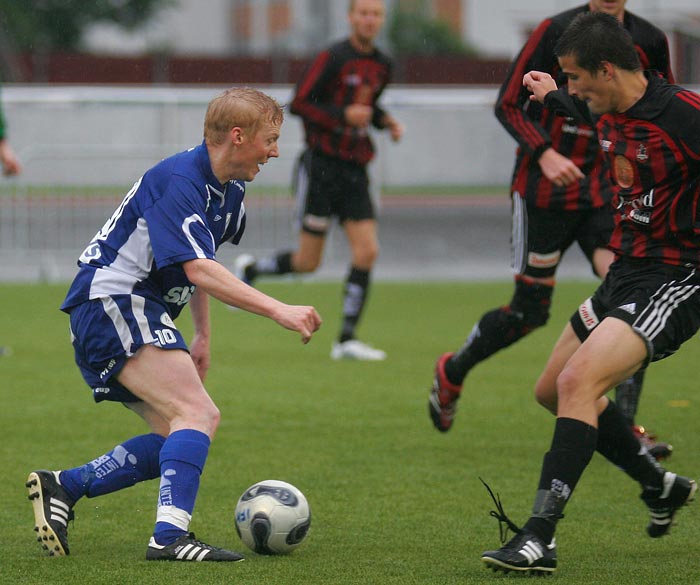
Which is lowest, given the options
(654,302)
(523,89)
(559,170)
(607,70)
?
(654,302)

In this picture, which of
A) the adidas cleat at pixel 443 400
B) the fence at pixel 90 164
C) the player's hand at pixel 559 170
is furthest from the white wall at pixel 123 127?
the player's hand at pixel 559 170

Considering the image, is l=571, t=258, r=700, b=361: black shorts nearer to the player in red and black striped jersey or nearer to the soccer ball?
the player in red and black striped jersey

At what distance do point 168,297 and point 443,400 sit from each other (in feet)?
7.62

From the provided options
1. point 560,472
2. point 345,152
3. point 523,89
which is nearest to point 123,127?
point 345,152

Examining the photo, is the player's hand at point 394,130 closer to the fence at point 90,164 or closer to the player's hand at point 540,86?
the player's hand at point 540,86

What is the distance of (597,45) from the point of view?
4184 mm

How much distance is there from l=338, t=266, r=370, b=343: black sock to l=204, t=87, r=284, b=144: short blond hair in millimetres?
5135

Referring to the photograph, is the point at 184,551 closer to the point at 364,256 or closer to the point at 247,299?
the point at 247,299

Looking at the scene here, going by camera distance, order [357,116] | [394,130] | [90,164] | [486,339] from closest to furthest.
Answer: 1. [486,339]
2. [357,116]
3. [394,130]
4. [90,164]

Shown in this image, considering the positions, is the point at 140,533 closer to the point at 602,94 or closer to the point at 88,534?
the point at 88,534

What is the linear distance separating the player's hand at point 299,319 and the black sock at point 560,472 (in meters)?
0.84

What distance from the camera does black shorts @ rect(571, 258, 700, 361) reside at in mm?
4262

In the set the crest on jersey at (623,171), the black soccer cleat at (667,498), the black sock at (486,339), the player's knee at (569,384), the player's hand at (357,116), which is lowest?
the black sock at (486,339)

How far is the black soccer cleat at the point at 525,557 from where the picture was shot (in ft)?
13.0
